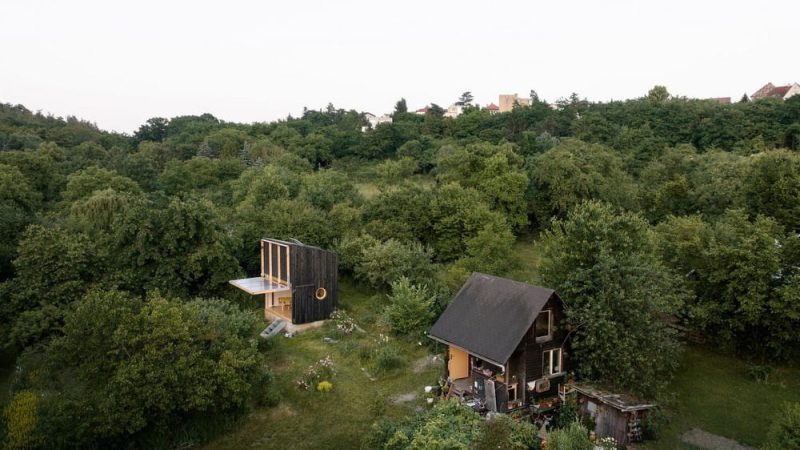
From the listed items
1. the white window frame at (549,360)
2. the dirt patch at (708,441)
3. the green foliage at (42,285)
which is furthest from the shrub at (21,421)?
the dirt patch at (708,441)

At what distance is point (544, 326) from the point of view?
1585 cm

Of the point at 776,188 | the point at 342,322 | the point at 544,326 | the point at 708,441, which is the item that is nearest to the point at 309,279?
the point at 342,322

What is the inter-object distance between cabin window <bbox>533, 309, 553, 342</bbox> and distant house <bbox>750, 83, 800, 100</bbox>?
2385 inches

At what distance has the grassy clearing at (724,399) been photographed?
15078 mm

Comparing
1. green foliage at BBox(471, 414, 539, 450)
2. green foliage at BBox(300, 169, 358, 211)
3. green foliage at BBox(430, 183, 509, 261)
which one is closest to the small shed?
green foliage at BBox(471, 414, 539, 450)

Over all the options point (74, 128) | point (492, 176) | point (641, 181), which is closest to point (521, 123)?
point (641, 181)

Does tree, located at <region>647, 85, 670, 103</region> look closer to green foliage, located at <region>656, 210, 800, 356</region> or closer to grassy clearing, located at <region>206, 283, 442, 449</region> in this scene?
green foliage, located at <region>656, 210, 800, 356</region>

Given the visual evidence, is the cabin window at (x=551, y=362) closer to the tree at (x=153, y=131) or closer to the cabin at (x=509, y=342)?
the cabin at (x=509, y=342)

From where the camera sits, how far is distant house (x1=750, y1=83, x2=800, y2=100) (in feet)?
210

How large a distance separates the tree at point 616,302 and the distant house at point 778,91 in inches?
2242

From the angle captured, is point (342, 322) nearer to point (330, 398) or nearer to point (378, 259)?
point (378, 259)

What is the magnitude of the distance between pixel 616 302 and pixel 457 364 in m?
5.70

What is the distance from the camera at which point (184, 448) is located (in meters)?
14.8

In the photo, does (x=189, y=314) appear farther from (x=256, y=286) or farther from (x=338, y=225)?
(x=338, y=225)
